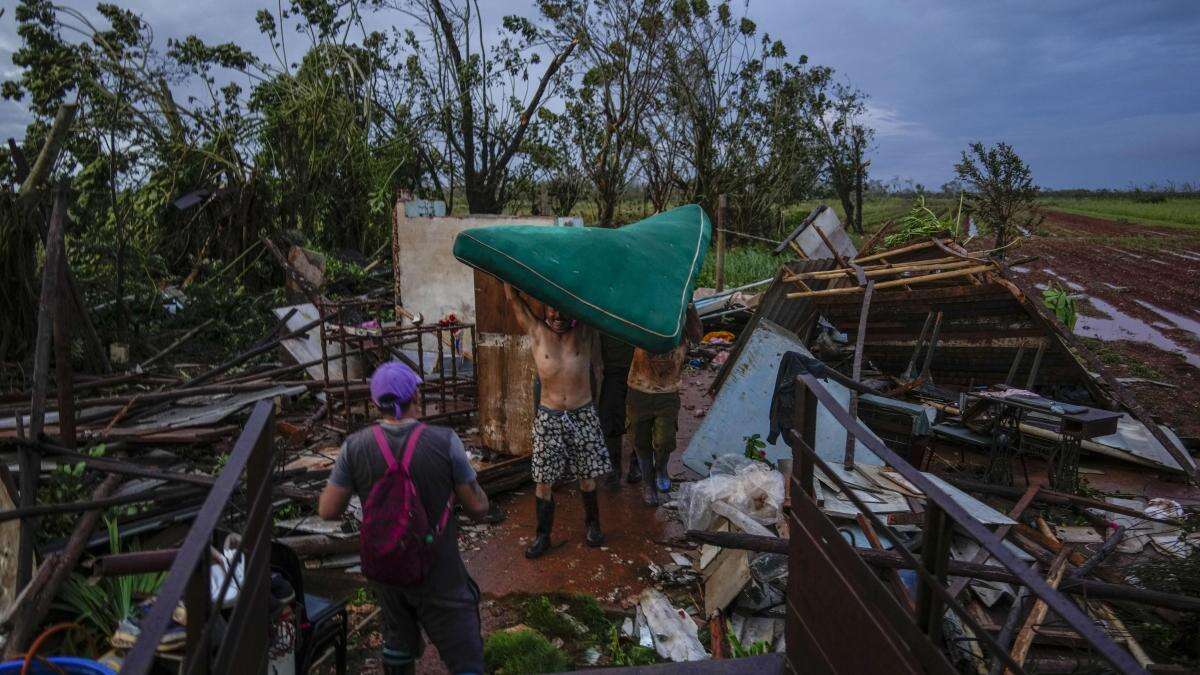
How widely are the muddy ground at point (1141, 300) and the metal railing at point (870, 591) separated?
783cm

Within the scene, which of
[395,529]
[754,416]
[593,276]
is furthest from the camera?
[754,416]

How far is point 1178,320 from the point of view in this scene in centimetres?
1507

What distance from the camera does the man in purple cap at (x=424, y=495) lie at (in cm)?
277

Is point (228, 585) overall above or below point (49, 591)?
above

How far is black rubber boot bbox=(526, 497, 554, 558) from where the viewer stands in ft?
15.8

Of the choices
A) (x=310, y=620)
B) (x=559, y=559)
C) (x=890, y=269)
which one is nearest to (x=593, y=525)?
(x=559, y=559)

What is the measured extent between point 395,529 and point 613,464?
3.48 meters

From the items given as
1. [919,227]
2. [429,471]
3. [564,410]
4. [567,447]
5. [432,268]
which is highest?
[919,227]

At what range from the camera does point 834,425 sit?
5.97 meters

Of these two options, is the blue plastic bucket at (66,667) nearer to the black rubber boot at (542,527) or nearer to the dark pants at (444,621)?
the dark pants at (444,621)

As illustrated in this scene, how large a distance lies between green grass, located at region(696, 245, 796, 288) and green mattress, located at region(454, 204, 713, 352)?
10464 mm

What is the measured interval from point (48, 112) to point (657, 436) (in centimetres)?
1777

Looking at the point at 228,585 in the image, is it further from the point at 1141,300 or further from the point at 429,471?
the point at 1141,300

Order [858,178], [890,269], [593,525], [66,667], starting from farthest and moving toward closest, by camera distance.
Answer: [858,178] → [890,269] → [593,525] → [66,667]
